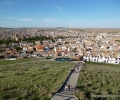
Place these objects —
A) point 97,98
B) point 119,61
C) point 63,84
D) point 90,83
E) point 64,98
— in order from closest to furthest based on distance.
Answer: point 64,98
point 97,98
point 63,84
point 90,83
point 119,61

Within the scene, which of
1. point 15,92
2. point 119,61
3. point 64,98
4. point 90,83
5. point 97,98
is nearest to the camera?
point 64,98

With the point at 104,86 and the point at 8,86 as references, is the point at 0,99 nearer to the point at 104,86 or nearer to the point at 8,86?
the point at 8,86

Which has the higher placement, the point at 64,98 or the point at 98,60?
the point at 64,98

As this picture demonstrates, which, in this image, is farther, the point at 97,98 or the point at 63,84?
the point at 63,84

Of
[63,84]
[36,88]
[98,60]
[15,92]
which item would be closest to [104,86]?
[63,84]

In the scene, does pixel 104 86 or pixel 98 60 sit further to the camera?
pixel 98 60

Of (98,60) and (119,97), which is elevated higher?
(119,97)

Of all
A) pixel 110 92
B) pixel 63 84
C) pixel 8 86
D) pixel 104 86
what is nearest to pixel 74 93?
pixel 63 84

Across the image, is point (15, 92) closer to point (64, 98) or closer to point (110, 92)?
point (64, 98)

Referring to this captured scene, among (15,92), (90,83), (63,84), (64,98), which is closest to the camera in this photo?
(64,98)
